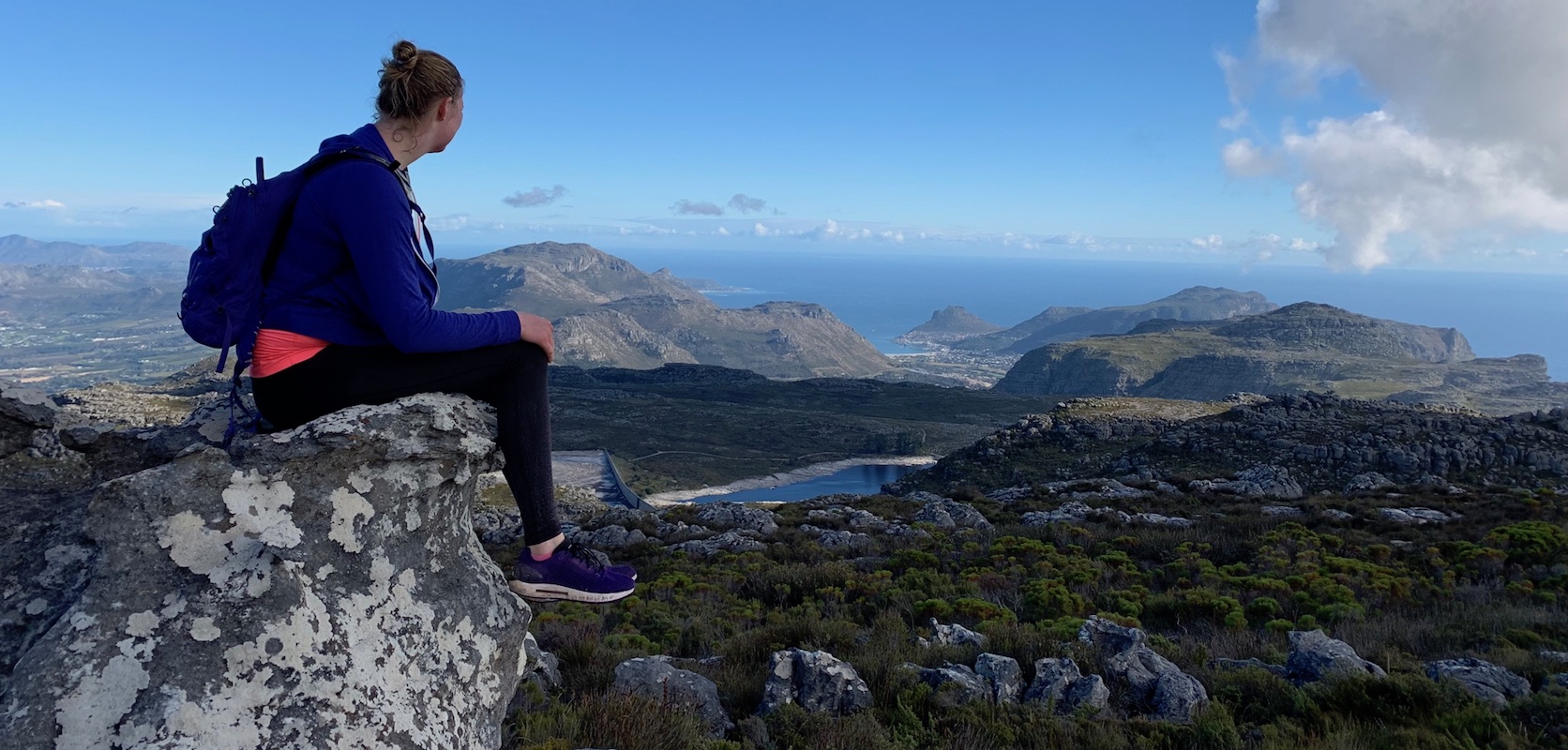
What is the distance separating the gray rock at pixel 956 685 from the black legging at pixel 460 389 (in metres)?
3.41

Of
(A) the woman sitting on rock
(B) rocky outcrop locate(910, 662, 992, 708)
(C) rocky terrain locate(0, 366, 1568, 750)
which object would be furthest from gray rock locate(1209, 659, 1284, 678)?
(A) the woman sitting on rock

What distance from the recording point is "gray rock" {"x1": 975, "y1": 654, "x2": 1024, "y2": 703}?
6.34m

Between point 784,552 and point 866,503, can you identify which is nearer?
point 784,552

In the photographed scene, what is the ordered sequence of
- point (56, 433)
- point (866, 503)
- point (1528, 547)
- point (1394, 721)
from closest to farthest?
point (56, 433)
point (1394, 721)
point (1528, 547)
point (866, 503)

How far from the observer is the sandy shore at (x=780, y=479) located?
198 ft

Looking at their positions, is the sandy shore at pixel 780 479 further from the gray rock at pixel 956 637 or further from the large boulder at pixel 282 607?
the large boulder at pixel 282 607

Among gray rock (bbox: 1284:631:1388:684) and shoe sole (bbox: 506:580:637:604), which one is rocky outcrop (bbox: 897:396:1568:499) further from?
shoe sole (bbox: 506:580:637:604)

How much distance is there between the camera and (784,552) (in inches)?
691

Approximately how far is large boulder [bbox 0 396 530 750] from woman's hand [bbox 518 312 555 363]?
0.53 meters

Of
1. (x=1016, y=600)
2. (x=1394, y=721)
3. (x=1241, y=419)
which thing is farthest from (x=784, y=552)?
(x=1241, y=419)

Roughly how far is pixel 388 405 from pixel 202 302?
1.04 m

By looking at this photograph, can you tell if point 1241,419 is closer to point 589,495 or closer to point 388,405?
point 589,495

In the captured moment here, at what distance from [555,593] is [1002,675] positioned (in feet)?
13.1

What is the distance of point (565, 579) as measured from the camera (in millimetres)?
4824
